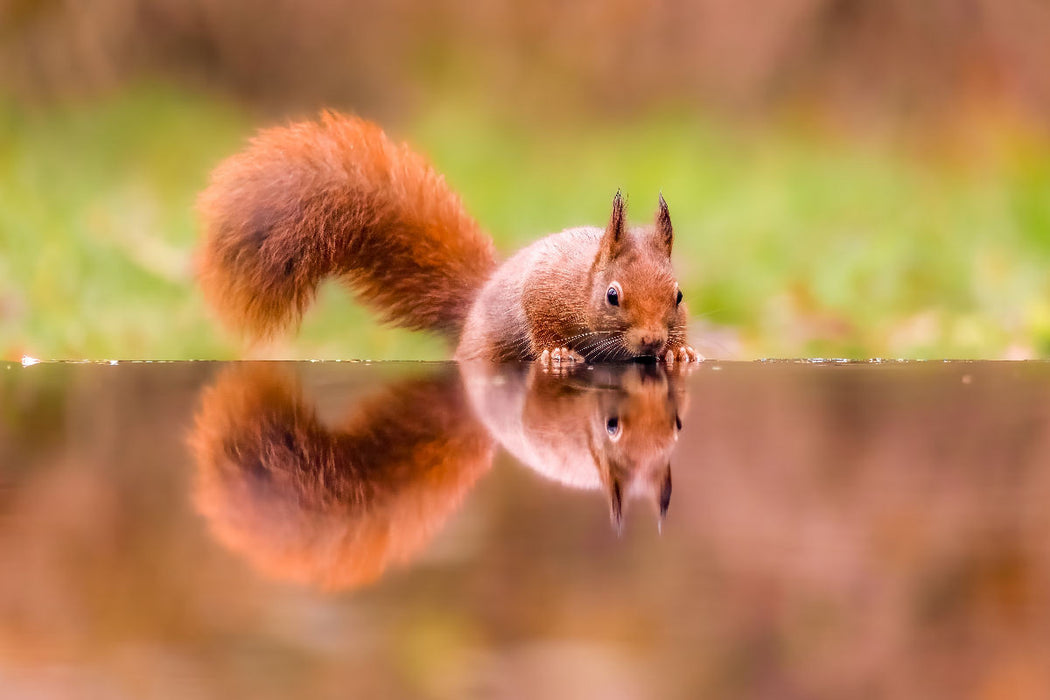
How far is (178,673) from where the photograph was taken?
519mm

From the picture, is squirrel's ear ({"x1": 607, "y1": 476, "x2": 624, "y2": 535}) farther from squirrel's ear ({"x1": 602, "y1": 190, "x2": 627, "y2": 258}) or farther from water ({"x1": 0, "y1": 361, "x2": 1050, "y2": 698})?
squirrel's ear ({"x1": 602, "y1": 190, "x2": 627, "y2": 258})

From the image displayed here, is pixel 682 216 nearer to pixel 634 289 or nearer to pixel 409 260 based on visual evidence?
pixel 409 260

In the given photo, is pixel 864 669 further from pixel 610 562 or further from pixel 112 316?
pixel 112 316

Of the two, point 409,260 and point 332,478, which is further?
point 409,260

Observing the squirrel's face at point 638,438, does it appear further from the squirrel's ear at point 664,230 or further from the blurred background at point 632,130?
the blurred background at point 632,130

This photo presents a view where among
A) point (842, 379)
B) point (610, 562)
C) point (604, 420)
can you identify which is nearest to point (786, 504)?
point (610, 562)

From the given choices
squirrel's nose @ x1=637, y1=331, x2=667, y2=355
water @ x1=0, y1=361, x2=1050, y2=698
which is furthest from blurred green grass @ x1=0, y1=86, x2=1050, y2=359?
water @ x1=0, y1=361, x2=1050, y2=698

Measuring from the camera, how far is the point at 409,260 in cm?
252

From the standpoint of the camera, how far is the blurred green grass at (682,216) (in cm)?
328

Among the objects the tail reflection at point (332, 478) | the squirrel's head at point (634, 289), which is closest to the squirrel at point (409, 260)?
the squirrel's head at point (634, 289)

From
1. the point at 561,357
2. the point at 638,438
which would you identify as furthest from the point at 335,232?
the point at 638,438

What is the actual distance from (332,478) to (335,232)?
1521 millimetres

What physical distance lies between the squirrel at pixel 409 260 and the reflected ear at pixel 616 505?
1184 millimetres

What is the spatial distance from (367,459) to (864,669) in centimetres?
65
